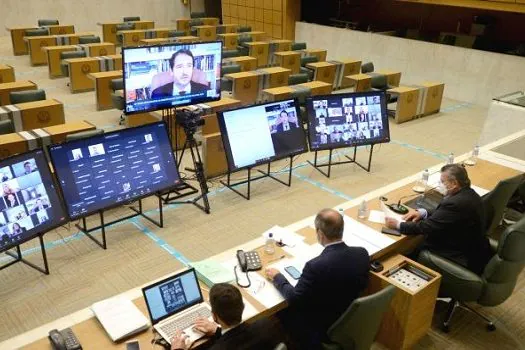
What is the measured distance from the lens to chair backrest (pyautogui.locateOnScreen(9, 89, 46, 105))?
303 inches

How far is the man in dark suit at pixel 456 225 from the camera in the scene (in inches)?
151

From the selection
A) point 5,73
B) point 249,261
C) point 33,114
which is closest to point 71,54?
point 5,73

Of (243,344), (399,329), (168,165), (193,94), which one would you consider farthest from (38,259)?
(399,329)

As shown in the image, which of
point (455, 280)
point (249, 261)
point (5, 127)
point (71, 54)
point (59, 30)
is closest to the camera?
point (249, 261)

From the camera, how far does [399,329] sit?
367 cm

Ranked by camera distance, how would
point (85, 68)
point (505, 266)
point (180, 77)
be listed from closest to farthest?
1. point (505, 266)
2. point (180, 77)
3. point (85, 68)

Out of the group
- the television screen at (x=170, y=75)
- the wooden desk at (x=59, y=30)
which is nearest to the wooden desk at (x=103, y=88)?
the television screen at (x=170, y=75)

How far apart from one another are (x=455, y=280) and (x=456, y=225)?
425 millimetres

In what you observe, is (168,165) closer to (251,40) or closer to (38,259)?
(38,259)

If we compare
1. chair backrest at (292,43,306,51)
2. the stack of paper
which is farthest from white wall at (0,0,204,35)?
the stack of paper

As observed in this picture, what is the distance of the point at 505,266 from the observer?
3691 mm

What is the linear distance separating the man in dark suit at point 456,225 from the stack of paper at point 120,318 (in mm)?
2193

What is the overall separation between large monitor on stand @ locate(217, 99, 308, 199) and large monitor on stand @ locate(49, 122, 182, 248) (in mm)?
732

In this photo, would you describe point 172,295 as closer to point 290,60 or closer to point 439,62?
point 290,60
